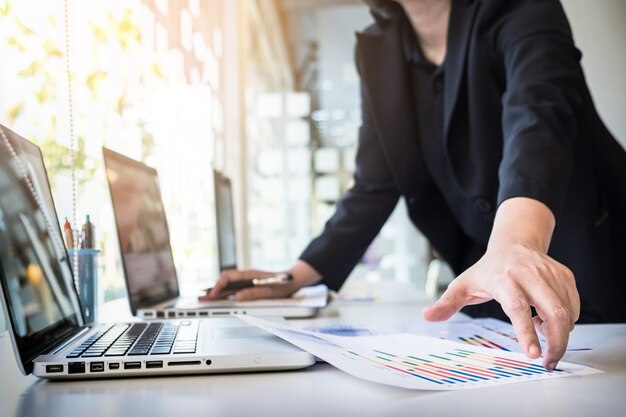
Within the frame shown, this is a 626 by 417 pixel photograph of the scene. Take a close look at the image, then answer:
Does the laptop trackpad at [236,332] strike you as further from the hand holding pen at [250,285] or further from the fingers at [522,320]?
the hand holding pen at [250,285]

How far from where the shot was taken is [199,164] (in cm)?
244

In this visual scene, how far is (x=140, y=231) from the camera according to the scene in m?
1.27

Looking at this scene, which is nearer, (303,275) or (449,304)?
(449,304)

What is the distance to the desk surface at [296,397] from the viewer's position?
19.2 inches

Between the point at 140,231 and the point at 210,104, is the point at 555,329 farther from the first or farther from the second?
the point at 210,104

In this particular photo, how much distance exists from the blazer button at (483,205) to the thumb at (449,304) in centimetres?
71

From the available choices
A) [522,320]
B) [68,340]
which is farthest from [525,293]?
[68,340]

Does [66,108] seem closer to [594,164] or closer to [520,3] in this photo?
[520,3]

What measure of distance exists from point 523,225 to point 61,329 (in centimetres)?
60

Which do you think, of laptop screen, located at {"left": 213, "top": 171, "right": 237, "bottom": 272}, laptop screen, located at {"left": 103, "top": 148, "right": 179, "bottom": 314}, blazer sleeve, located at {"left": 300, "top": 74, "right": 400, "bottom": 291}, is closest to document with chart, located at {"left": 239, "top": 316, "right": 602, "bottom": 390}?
laptop screen, located at {"left": 103, "top": 148, "right": 179, "bottom": 314}

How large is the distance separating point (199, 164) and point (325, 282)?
1086 millimetres

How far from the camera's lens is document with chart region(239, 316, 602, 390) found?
1.83 ft

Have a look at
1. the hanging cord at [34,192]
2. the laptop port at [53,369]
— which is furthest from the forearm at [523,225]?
the hanging cord at [34,192]

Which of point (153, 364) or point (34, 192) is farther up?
point (34, 192)
